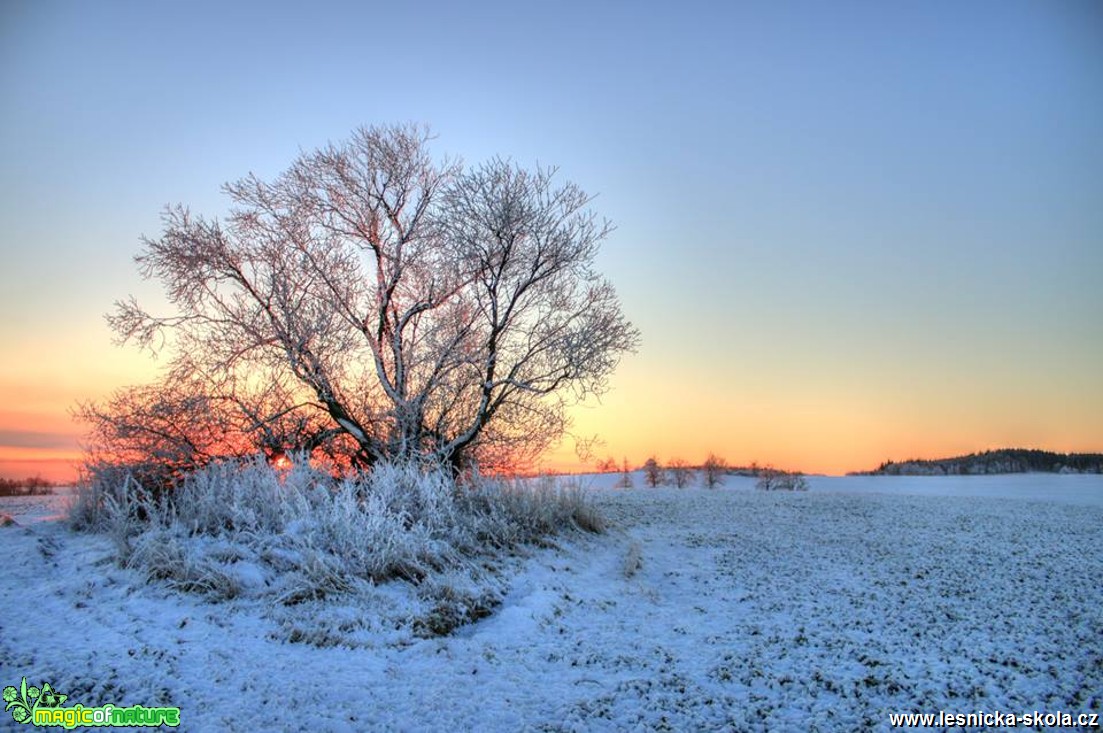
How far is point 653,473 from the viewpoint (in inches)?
842

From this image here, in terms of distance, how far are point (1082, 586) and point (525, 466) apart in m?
8.14

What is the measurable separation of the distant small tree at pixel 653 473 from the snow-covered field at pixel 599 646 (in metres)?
13.2

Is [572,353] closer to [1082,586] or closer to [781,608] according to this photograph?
[781,608]

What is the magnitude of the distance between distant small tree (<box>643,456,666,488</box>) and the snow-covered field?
13170mm

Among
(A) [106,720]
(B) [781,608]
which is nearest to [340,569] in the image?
(A) [106,720]

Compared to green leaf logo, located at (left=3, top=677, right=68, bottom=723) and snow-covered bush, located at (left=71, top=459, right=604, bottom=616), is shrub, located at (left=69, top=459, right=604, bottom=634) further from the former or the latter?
green leaf logo, located at (left=3, top=677, right=68, bottom=723)

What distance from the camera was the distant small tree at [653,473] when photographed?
21.3 metres

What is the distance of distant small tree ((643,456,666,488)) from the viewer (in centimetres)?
2128

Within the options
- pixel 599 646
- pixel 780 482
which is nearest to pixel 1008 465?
pixel 780 482

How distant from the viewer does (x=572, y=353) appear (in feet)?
35.7

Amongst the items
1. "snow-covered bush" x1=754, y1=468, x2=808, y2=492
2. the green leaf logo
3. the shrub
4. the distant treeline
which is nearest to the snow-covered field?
the green leaf logo

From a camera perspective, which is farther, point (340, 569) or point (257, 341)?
point (257, 341)

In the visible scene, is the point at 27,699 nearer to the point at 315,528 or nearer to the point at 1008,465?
the point at 315,528

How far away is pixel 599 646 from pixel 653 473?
1656cm
